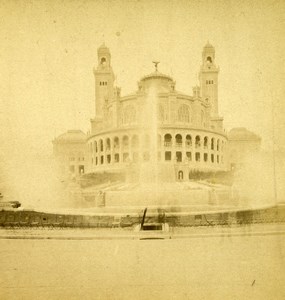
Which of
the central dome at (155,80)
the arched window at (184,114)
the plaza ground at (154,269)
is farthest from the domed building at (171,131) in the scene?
the plaza ground at (154,269)

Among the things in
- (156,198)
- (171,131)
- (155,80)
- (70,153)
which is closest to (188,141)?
(171,131)

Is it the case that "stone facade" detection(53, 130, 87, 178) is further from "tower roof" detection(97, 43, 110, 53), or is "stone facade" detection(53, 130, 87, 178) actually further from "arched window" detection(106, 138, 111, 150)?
"arched window" detection(106, 138, 111, 150)

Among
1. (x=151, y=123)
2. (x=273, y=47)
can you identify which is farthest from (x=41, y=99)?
(x=151, y=123)

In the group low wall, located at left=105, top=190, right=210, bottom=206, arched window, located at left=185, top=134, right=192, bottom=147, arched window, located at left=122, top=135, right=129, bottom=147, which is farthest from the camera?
arched window, located at left=185, top=134, right=192, bottom=147

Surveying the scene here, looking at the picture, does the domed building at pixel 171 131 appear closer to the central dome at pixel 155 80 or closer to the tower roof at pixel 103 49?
the central dome at pixel 155 80

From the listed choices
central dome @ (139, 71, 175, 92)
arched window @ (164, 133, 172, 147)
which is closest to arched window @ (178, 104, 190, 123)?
arched window @ (164, 133, 172, 147)

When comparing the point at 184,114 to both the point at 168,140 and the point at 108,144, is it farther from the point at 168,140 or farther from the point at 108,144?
the point at 108,144
